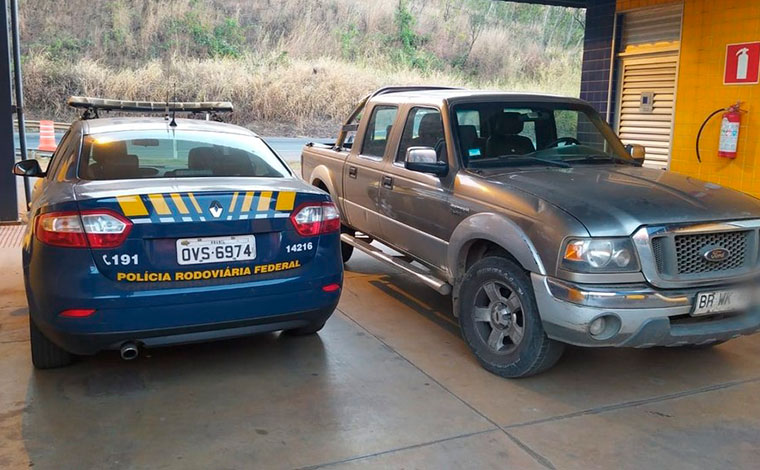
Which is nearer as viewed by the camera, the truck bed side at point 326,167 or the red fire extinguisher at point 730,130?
the truck bed side at point 326,167

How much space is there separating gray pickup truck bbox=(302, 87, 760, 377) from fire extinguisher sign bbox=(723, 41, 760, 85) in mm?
2536

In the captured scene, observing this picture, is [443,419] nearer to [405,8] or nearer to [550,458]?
[550,458]

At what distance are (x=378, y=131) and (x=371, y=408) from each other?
116 inches

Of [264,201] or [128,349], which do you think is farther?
[264,201]

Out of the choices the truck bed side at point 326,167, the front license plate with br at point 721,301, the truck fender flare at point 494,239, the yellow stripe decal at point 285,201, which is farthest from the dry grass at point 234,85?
the front license plate with br at point 721,301

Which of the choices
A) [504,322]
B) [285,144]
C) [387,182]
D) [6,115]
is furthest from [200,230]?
[285,144]

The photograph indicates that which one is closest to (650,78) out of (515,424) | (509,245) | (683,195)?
(683,195)

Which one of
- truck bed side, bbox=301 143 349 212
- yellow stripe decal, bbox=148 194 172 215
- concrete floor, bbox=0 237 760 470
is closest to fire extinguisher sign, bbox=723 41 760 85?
concrete floor, bbox=0 237 760 470

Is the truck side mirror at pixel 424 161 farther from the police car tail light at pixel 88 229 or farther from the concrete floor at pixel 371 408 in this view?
the police car tail light at pixel 88 229

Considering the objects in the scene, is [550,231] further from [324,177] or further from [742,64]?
[742,64]

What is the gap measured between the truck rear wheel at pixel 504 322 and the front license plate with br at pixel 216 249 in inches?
56.0

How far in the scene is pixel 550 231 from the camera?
384 cm

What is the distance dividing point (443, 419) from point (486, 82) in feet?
84.3

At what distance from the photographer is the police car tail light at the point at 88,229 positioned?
11.5ft
